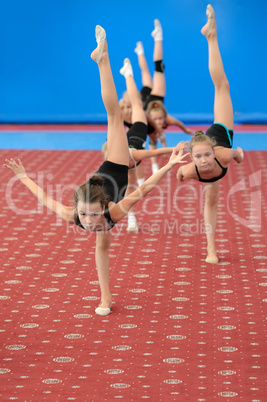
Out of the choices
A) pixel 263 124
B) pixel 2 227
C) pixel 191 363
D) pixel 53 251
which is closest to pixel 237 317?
pixel 191 363

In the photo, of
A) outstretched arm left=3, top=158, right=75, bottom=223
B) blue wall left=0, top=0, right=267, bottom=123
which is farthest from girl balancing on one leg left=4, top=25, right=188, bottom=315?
blue wall left=0, top=0, right=267, bottom=123

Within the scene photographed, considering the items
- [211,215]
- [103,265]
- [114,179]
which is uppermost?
[114,179]

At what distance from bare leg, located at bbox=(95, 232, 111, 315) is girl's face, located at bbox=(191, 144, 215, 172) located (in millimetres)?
706

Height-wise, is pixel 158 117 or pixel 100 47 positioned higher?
pixel 100 47

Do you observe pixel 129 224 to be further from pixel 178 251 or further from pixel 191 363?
pixel 191 363

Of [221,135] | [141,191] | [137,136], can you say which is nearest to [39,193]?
[141,191]

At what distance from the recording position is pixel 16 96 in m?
9.72

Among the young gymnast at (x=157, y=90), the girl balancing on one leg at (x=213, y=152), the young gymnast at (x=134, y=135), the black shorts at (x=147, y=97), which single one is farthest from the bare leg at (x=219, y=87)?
the black shorts at (x=147, y=97)

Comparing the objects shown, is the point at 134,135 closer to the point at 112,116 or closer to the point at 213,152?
the point at 112,116

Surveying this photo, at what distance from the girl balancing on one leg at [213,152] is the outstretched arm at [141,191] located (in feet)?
2.20

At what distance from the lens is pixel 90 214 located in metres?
2.79

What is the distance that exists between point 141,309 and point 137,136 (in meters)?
1.53

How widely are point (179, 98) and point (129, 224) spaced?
5.30m

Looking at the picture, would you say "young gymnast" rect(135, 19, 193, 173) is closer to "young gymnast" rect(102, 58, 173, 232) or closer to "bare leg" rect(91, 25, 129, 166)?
"young gymnast" rect(102, 58, 173, 232)
